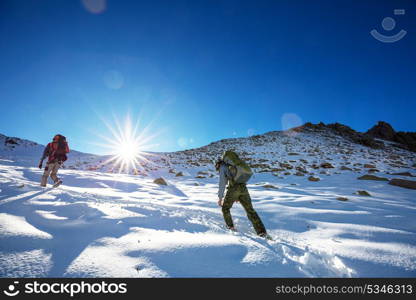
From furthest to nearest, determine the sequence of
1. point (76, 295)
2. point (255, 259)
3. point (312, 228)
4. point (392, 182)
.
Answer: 1. point (392, 182)
2. point (312, 228)
3. point (255, 259)
4. point (76, 295)

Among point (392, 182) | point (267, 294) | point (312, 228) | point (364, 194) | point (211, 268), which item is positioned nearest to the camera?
point (267, 294)

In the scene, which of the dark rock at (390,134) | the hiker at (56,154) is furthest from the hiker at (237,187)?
the dark rock at (390,134)

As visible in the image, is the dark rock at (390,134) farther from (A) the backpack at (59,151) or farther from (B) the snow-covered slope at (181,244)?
(A) the backpack at (59,151)

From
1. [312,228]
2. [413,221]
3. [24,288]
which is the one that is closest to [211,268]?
[24,288]

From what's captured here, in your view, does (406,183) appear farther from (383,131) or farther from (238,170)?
(383,131)

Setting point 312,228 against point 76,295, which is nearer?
point 76,295

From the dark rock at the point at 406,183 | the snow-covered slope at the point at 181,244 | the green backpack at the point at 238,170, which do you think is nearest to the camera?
the snow-covered slope at the point at 181,244

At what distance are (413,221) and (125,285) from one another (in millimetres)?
6015

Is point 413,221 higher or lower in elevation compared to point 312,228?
higher

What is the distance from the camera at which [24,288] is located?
5.24ft

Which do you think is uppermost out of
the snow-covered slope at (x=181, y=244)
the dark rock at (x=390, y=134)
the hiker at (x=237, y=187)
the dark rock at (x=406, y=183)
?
the dark rock at (x=390, y=134)

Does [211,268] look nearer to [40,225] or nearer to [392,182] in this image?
[40,225]

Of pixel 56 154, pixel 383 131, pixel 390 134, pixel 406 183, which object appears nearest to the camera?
pixel 56 154

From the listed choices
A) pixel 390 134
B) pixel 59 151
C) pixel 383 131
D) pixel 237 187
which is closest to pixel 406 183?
pixel 237 187
